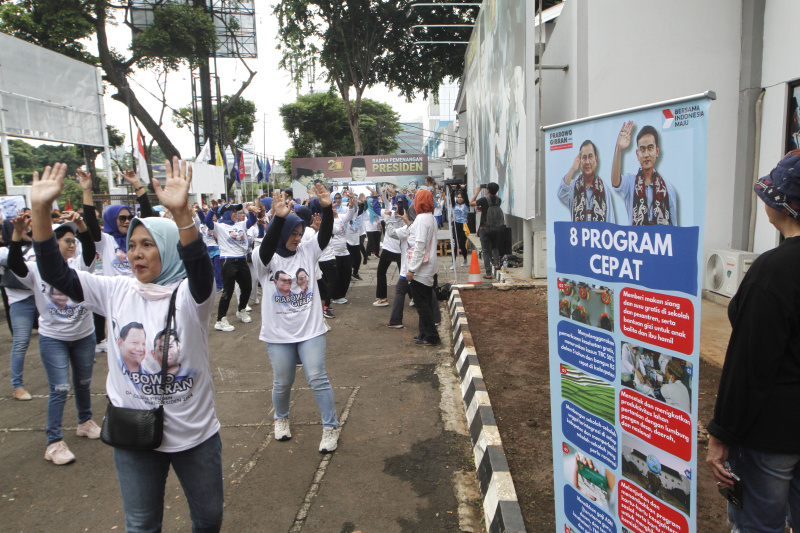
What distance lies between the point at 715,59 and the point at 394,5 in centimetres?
2327

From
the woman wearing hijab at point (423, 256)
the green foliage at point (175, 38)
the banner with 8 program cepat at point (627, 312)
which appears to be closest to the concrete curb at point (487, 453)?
the banner with 8 program cepat at point (627, 312)

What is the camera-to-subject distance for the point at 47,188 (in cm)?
232

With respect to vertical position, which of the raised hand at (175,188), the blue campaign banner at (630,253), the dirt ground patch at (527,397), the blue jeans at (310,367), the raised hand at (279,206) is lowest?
the dirt ground patch at (527,397)

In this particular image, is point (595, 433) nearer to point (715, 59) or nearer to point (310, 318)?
point (310, 318)

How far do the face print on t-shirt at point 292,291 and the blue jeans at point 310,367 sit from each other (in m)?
0.29

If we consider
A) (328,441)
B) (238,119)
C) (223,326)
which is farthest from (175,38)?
(328,441)

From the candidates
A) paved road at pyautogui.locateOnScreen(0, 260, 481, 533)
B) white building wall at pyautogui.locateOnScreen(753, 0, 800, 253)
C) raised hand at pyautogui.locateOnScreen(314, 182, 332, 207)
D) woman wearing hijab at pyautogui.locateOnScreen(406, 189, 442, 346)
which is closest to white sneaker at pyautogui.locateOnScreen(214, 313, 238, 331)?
paved road at pyautogui.locateOnScreen(0, 260, 481, 533)

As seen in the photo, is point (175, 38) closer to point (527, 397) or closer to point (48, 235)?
point (527, 397)

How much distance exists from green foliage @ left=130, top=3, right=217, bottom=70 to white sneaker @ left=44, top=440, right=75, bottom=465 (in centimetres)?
2631

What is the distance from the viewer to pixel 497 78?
1281cm

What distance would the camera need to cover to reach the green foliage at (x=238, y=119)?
37.3 m

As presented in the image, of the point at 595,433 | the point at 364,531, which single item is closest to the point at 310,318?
the point at 364,531

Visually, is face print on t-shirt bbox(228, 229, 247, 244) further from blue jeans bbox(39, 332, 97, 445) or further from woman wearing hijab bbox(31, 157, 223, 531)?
woman wearing hijab bbox(31, 157, 223, 531)

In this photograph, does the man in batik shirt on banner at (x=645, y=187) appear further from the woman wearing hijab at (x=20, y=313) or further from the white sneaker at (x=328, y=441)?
the woman wearing hijab at (x=20, y=313)
